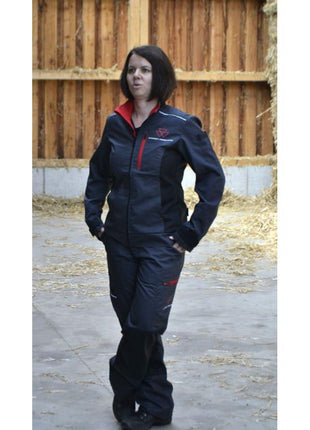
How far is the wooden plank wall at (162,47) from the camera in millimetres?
11320

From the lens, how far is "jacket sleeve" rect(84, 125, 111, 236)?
10.7 ft

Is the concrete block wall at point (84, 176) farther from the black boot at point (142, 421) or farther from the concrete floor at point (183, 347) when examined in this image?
the black boot at point (142, 421)

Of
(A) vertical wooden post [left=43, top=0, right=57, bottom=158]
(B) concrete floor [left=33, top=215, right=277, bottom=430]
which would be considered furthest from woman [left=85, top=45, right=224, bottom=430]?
(A) vertical wooden post [left=43, top=0, right=57, bottom=158]

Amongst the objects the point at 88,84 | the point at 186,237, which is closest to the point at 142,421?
the point at 186,237

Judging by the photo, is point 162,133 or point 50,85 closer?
point 162,133

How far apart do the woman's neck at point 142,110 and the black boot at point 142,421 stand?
1168mm

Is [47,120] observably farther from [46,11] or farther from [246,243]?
[246,243]

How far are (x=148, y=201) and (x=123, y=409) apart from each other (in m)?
0.87

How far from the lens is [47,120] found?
Answer: 11.4m

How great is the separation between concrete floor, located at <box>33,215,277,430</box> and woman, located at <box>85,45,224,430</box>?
1.20ft

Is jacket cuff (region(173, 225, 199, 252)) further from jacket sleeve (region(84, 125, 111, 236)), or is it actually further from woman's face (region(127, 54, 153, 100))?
woman's face (region(127, 54, 153, 100))

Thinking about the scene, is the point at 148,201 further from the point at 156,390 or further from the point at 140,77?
the point at 156,390

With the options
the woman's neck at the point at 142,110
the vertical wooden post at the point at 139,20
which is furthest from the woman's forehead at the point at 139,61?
the vertical wooden post at the point at 139,20

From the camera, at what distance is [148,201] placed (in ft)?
9.97
